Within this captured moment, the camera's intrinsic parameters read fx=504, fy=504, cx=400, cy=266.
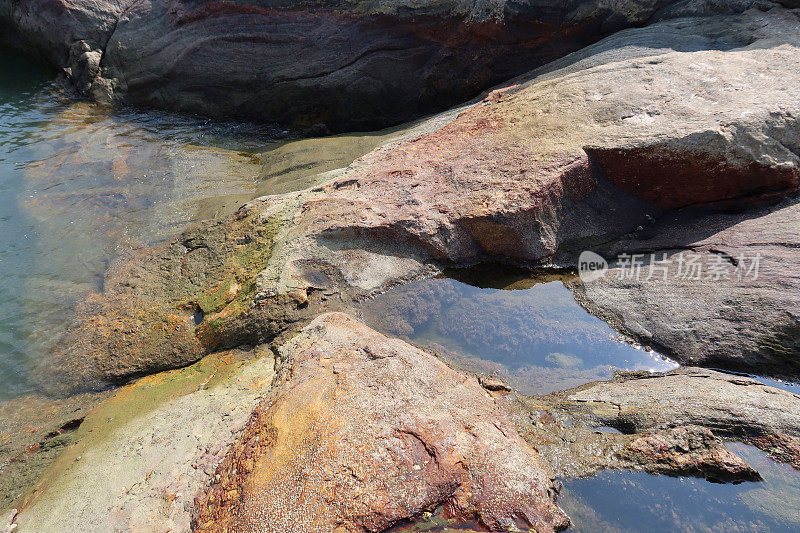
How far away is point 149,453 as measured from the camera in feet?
7.69

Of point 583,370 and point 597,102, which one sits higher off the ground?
point 597,102

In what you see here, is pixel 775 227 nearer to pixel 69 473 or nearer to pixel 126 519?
pixel 126 519

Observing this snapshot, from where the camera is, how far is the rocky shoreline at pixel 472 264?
2.09m

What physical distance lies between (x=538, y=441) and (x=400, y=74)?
5.52m

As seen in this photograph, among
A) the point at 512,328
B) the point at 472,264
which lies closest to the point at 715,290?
the point at 512,328

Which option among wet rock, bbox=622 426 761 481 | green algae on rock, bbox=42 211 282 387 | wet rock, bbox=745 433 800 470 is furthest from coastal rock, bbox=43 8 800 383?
wet rock, bbox=745 433 800 470

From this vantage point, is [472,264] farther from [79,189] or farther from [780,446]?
[79,189]

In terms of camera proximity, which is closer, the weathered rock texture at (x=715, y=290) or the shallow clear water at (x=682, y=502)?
the shallow clear water at (x=682, y=502)

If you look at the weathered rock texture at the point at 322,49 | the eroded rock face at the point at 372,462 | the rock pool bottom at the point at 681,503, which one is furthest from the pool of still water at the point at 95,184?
the rock pool bottom at the point at 681,503

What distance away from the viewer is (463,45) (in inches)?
252

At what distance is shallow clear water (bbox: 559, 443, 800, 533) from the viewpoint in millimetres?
2053

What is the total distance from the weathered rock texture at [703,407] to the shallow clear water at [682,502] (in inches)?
5.5

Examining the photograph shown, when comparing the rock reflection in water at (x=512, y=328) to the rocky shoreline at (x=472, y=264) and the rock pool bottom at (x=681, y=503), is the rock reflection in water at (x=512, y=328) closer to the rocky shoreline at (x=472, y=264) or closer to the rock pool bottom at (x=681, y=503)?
the rocky shoreline at (x=472, y=264)

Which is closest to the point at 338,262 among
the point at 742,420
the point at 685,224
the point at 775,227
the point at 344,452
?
the point at 344,452
